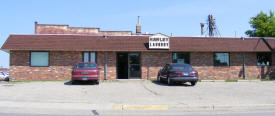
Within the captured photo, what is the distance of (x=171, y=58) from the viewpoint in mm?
21078

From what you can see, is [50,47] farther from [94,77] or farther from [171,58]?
[171,58]

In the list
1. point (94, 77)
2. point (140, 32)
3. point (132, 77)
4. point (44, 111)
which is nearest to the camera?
point (44, 111)

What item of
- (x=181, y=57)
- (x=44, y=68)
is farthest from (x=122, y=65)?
(x=44, y=68)

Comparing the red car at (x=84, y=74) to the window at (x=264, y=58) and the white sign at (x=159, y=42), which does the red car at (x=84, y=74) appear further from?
the window at (x=264, y=58)

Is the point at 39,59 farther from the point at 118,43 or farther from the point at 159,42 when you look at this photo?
the point at 159,42

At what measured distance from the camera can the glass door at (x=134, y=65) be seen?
20953 mm

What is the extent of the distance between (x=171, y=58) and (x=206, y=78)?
3.50m

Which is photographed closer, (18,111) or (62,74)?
(18,111)

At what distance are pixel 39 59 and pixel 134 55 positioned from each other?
7671 millimetres

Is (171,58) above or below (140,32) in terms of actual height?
below

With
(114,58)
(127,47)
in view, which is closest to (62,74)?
(114,58)

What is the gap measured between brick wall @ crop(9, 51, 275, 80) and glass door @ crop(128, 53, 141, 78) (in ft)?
Result: 1.60

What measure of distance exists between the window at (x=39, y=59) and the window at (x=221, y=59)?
46.5 feet

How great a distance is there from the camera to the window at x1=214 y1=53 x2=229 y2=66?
856 inches
